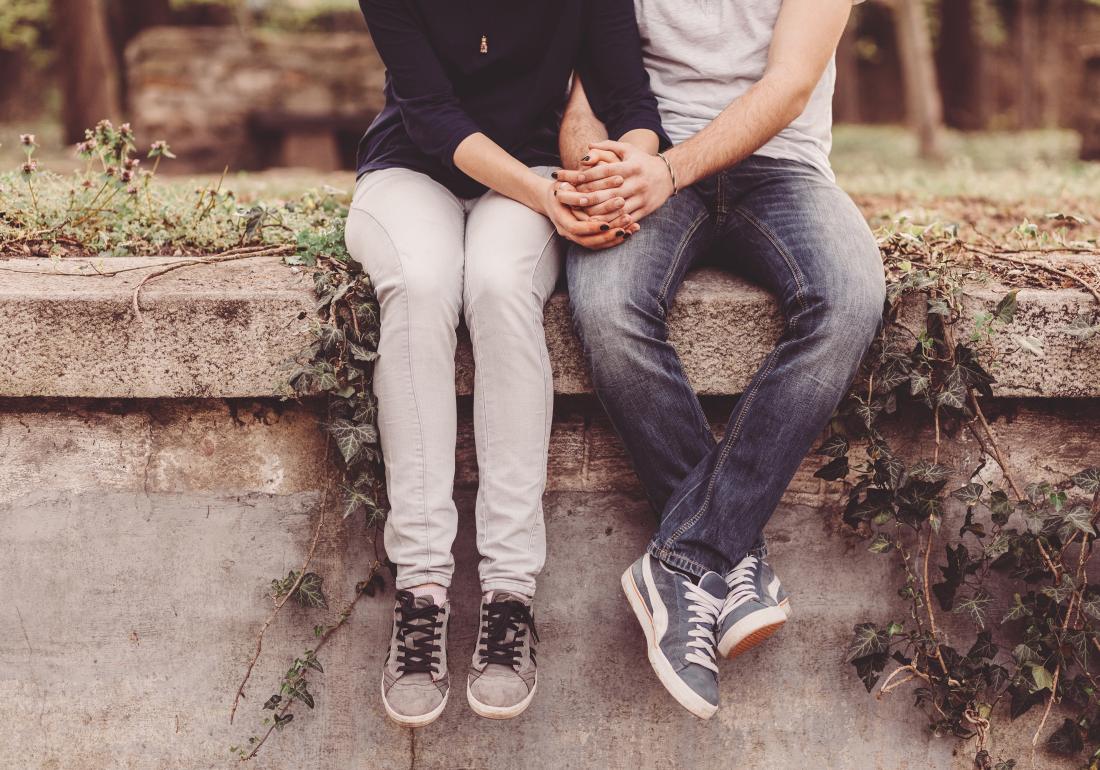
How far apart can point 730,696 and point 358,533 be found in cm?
108

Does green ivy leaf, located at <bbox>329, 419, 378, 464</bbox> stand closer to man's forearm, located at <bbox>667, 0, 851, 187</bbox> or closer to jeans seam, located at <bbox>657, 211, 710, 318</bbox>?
jeans seam, located at <bbox>657, 211, 710, 318</bbox>

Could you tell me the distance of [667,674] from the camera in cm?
221

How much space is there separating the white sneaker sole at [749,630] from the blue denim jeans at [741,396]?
0.14 m

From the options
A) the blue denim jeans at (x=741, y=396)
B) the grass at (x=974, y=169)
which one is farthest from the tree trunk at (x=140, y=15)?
the blue denim jeans at (x=741, y=396)

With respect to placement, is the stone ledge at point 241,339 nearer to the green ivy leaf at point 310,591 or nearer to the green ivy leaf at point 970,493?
the green ivy leaf at point 970,493

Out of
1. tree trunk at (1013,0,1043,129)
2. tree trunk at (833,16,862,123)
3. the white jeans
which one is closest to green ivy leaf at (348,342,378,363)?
the white jeans

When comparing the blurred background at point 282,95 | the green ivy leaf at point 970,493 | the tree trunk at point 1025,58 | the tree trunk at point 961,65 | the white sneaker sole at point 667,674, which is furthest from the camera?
the tree trunk at point 1025,58

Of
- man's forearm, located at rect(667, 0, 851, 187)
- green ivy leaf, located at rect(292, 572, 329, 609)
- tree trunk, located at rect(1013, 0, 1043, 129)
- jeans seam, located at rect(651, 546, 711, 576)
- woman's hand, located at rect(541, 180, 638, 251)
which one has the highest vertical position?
man's forearm, located at rect(667, 0, 851, 187)

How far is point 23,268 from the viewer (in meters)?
2.57

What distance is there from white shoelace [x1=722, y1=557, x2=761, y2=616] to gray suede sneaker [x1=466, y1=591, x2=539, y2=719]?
48 centimetres

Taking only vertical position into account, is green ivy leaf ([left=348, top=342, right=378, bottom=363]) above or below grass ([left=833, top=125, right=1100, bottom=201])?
above

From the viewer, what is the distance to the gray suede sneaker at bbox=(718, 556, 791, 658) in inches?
87.5

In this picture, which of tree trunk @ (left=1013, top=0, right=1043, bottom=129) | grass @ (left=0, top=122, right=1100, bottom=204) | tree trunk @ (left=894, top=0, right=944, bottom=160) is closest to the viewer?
grass @ (left=0, top=122, right=1100, bottom=204)

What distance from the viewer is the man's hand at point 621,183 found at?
236cm
